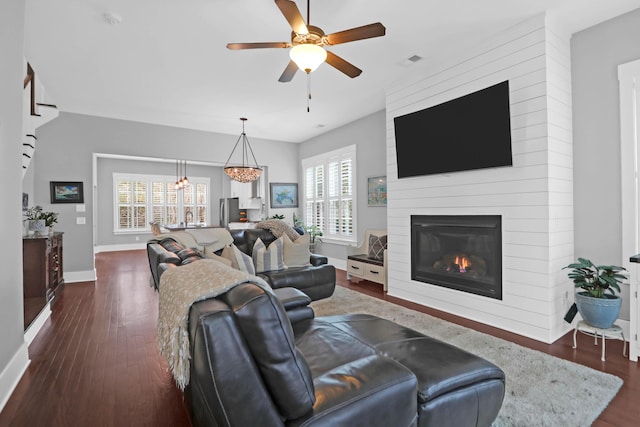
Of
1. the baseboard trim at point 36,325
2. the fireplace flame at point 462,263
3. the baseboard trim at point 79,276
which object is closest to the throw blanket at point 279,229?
the fireplace flame at point 462,263

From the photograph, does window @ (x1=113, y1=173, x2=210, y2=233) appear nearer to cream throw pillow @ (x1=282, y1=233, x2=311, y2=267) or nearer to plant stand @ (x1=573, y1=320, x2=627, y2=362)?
cream throw pillow @ (x1=282, y1=233, x2=311, y2=267)

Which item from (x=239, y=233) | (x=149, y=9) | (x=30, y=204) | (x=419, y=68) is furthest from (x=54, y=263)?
(x=419, y=68)

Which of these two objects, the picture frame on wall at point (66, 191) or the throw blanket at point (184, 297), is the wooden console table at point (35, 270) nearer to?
the picture frame on wall at point (66, 191)

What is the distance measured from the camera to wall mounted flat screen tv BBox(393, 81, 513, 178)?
126 inches

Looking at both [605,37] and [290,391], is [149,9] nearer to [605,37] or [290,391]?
[290,391]

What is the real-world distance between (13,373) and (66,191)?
433cm

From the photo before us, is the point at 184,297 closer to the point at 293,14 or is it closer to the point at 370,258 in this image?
the point at 293,14

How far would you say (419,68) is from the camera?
160 inches

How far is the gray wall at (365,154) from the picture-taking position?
5.71 m

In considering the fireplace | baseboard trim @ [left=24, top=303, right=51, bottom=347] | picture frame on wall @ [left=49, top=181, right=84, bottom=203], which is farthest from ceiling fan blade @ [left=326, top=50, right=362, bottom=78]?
picture frame on wall @ [left=49, top=181, right=84, bottom=203]

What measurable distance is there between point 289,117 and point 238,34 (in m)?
2.86

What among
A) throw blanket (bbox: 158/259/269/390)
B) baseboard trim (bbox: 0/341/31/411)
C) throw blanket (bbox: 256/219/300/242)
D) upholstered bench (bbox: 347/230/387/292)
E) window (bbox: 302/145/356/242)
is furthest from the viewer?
window (bbox: 302/145/356/242)

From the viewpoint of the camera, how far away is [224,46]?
11.5 ft

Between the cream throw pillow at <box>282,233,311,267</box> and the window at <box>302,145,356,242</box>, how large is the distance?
2.22 meters
